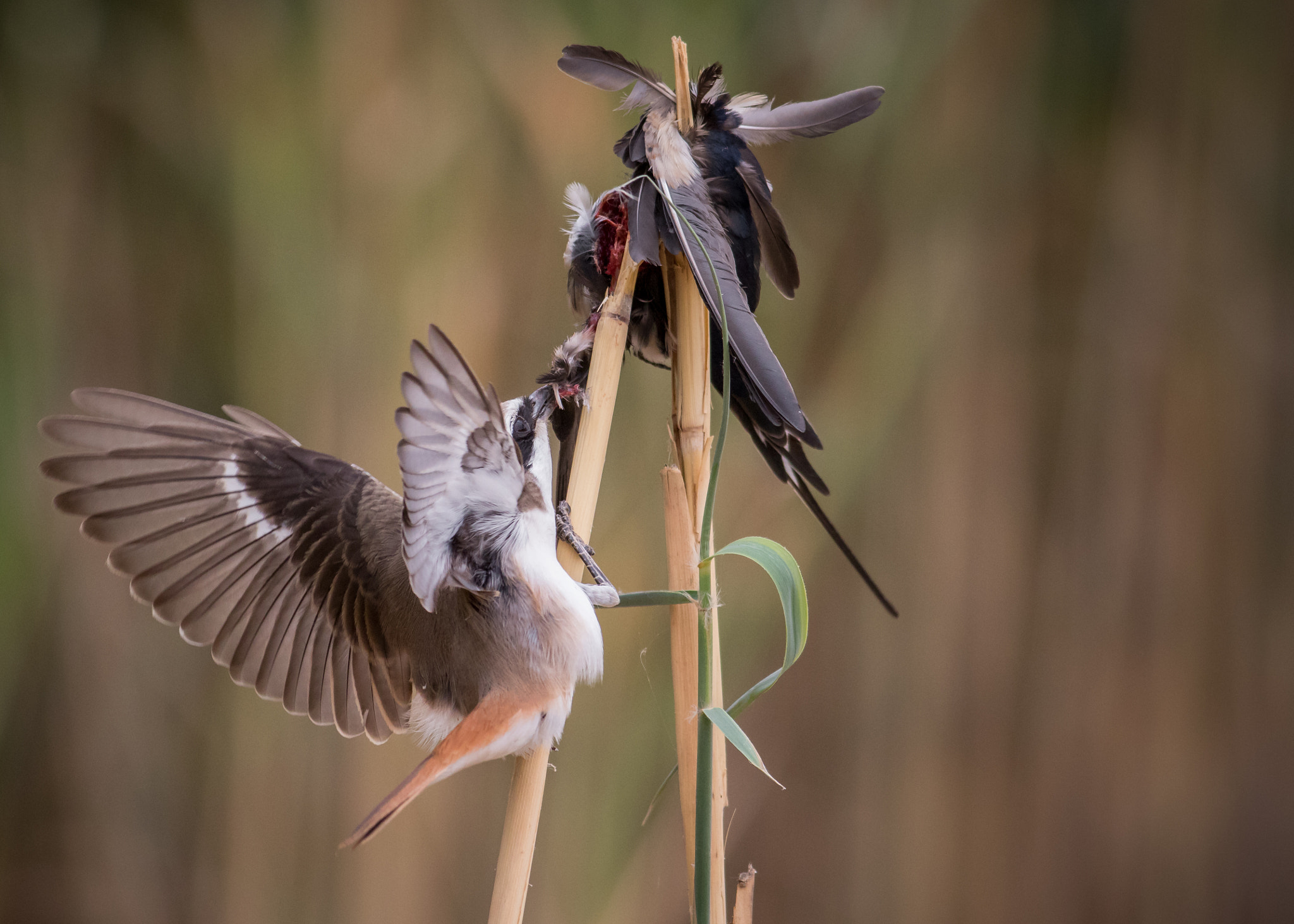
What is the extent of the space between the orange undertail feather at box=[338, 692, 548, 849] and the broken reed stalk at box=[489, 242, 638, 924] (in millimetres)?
14

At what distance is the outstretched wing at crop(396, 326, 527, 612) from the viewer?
38 cm

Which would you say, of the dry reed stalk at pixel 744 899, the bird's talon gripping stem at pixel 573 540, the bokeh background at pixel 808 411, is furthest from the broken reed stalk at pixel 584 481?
the bokeh background at pixel 808 411

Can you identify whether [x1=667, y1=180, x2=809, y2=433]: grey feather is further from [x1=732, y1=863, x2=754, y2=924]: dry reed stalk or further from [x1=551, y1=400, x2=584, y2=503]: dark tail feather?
[x1=732, y1=863, x2=754, y2=924]: dry reed stalk

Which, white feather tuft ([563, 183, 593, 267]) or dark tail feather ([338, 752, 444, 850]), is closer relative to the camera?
dark tail feather ([338, 752, 444, 850])

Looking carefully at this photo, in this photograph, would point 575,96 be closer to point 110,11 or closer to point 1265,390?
point 110,11

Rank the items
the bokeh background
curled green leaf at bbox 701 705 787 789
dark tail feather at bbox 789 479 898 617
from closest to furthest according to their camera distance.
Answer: curled green leaf at bbox 701 705 787 789, dark tail feather at bbox 789 479 898 617, the bokeh background

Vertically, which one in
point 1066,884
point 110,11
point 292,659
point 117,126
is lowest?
point 1066,884

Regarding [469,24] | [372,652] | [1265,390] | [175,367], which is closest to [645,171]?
[372,652]

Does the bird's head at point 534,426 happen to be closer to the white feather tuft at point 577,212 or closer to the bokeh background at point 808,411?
the white feather tuft at point 577,212

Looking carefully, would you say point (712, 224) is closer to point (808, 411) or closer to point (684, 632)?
point (684, 632)

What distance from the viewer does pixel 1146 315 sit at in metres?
0.99

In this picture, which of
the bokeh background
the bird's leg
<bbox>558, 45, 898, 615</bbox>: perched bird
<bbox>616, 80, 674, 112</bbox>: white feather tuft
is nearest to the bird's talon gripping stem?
the bird's leg

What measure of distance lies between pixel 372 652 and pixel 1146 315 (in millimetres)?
889

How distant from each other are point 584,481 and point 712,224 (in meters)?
0.15
